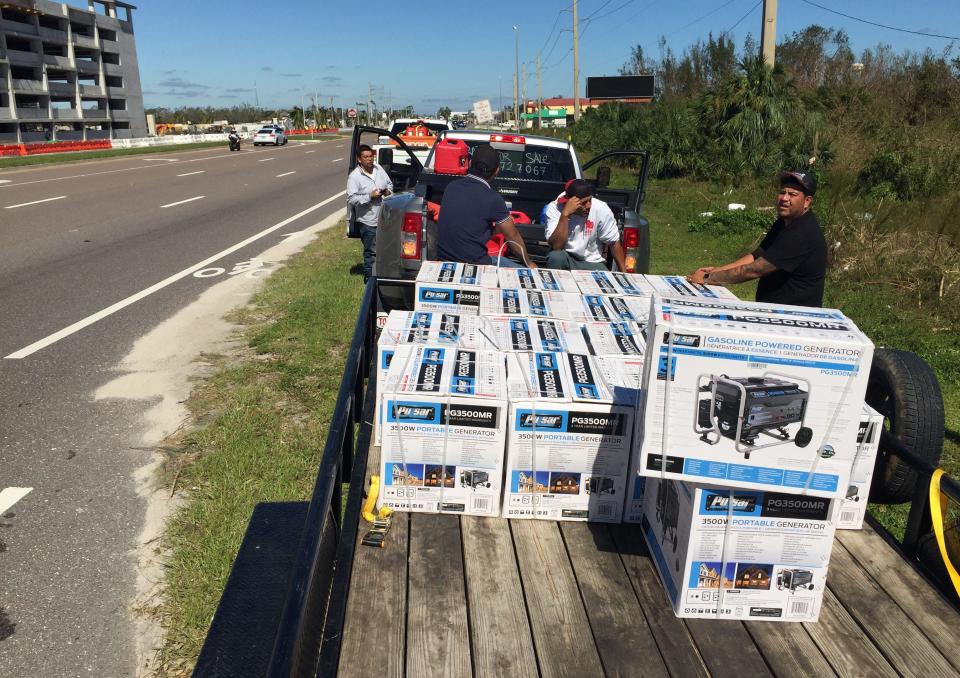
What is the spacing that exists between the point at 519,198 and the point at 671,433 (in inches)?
237

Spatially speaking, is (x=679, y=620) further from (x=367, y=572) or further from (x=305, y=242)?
(x=305, y=242)

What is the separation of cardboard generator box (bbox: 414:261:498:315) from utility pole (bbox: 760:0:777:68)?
1546 cm

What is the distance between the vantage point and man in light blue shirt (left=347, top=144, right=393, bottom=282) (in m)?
9.81

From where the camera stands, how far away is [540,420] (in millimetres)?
2990

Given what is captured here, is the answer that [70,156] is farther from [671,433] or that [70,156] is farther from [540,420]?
[671,433]

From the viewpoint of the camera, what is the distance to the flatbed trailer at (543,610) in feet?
7.87

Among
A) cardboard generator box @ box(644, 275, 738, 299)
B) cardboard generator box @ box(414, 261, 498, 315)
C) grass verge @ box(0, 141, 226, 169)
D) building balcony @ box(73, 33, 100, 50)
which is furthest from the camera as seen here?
building balcony @ box(73, 33, 100, 50)

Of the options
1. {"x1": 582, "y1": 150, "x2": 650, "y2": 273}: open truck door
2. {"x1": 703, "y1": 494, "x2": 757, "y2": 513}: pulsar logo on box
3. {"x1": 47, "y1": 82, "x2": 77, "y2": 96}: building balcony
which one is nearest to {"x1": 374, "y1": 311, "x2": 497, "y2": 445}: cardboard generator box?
{"x1": 703, "y1": 494, "x2": 757, "y2": 513}: pulsar logo on box

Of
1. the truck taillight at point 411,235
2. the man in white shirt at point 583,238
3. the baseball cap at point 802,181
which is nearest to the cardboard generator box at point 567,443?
the baseball cap at point 802,181

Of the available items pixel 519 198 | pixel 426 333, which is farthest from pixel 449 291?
pixel 519 198

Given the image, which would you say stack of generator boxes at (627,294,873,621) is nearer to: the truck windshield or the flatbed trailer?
the flatbed trailer

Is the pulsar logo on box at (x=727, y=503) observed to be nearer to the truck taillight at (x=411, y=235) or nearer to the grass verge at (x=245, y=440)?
the grass verge at (x=245, y=440)

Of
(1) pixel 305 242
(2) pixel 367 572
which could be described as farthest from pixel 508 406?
(1) pixel 305 242

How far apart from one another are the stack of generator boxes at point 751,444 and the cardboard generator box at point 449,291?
1562 millimetres
